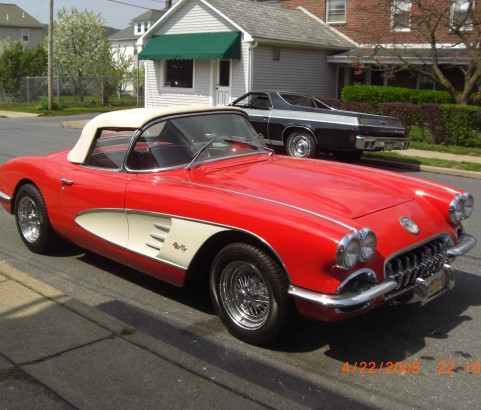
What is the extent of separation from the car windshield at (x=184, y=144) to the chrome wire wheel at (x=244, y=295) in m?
1.11

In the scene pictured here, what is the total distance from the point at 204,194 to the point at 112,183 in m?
1.02

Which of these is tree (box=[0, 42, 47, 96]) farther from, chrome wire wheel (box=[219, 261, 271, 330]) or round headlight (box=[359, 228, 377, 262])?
round headlight (box=[359, 228, 377, 262])

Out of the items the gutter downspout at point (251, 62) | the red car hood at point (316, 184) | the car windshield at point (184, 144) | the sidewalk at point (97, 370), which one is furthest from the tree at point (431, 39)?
the sidewalk at point (97, 370)

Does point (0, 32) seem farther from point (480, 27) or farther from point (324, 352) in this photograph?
point (324, 352)

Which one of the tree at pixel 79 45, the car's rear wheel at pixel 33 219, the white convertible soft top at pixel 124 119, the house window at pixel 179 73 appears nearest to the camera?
the white convertible soft top at pixel 124 119

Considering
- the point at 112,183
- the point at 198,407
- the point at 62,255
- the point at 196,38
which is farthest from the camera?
the point at 196,38

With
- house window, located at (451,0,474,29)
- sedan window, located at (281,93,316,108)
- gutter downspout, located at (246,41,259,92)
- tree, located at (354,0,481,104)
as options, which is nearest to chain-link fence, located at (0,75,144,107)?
gutter downspout, located at (246,41,259,92)

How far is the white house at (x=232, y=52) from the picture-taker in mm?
21688

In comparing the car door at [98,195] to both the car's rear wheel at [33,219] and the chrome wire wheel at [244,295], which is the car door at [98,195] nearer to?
the car's rear wheel at [33,219]

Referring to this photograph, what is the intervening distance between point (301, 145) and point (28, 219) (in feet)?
25.1

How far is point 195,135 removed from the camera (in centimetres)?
484

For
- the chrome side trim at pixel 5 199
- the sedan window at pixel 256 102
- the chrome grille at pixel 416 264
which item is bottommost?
the chrome grille at pixel 416 264

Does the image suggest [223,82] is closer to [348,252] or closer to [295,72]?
[295,72]

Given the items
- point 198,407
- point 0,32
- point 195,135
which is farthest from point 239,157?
point 0,32
